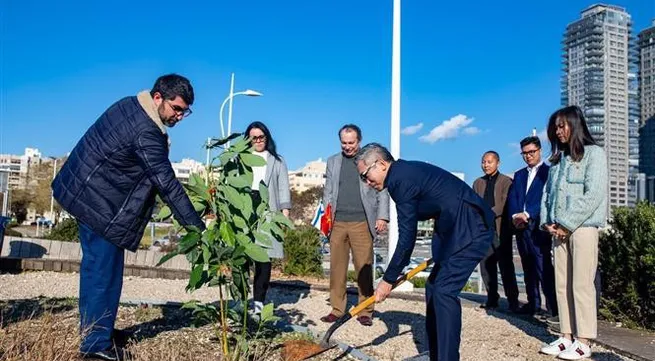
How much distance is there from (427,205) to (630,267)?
285 centimetres

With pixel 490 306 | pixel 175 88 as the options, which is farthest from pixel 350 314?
pixel 490 306

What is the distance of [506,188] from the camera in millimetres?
6391

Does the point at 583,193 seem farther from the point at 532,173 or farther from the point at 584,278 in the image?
the point at 532,173

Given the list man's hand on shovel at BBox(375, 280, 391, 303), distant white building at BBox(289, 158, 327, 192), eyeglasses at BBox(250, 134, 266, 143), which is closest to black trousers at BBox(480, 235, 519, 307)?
eyeglasses at BBox(250, 134, 266, 143)

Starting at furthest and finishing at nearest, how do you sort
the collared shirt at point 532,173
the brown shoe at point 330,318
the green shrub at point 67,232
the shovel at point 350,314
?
the green shrub at point 67,232 → the collared shirt at point 532,173 → the brown shoe at point 330,318 → the shovel at point 350,314

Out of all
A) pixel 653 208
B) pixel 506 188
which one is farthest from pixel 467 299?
pixel 653 208

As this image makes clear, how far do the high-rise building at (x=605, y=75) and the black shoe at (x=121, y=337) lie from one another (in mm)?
96000

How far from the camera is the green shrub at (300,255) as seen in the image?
31.2 ft

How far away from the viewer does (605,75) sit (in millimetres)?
94500

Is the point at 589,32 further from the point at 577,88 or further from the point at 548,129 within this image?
the point at 548,129

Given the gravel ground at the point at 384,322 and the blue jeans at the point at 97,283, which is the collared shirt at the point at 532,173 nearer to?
the gravel ground at the point at 384,322

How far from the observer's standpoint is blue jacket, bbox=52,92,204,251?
3277 mm

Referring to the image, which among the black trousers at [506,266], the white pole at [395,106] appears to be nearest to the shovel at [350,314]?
the black trousers at [506,266]

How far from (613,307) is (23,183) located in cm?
5467
